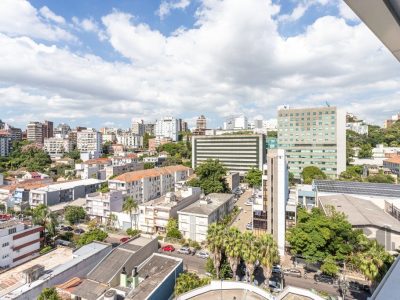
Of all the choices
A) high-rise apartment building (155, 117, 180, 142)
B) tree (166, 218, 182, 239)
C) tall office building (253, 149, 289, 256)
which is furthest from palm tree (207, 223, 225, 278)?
high-rise apartment building (155, 117, 180, 142)

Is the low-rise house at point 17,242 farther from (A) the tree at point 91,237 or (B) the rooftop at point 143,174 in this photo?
(B) the rooftop at point 143,174

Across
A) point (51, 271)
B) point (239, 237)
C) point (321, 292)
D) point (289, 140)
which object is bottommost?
point (321, 292)

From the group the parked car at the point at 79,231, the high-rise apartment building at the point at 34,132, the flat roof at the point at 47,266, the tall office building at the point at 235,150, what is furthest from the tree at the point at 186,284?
the high-rise apartment building at the point at 34,132

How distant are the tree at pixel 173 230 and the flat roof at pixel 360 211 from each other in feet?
56.7

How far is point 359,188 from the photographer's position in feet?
115

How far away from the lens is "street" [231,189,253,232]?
103 ft

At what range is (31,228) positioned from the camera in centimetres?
2416

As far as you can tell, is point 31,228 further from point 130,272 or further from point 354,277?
point 354,277

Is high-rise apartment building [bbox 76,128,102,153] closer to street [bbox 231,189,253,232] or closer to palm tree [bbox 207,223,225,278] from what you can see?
street [bbox 231,189,253,232]

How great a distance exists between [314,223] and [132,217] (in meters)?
21.2

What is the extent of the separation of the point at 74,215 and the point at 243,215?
23083mm

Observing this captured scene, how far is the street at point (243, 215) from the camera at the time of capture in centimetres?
3147

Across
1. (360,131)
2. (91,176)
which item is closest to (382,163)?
(360,131)

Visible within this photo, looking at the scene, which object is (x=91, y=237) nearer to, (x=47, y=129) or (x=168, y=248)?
(x=168, y=248)
